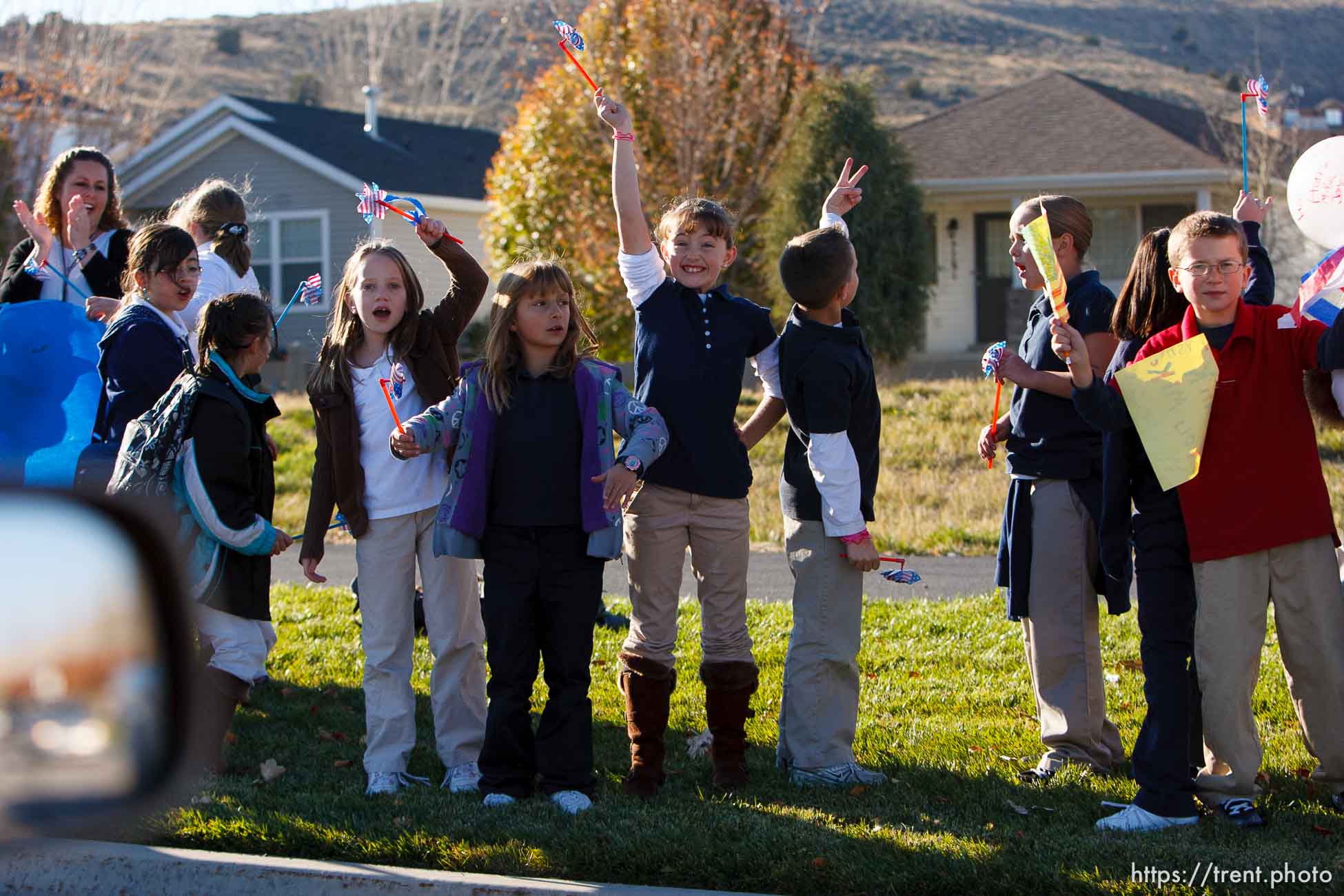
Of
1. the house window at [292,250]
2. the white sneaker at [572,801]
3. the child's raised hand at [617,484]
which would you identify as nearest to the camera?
the child's raised hand at [617,484]

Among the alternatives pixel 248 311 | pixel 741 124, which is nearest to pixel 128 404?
pixel 248 311

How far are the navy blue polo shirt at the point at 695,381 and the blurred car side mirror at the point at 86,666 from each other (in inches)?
98.8

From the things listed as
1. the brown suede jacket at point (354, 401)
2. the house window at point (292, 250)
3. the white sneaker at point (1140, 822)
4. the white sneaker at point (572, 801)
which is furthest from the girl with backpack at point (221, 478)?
the house window at point (292, 250)

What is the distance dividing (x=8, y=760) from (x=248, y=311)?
3142mm

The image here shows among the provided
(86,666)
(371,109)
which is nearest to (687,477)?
(86,666)

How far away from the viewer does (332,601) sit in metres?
8.48

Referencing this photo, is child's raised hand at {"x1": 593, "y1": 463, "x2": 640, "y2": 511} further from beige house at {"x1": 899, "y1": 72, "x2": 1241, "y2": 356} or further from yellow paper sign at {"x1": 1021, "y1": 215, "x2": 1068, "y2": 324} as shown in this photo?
beige house at {"x1": 899, "y1": 72, "x2": 1241, "y2": 356}

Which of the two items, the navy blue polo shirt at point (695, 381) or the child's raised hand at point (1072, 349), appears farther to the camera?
the navy blue polo shirt at point (695, 381)

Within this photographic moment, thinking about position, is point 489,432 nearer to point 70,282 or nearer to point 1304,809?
point 70,282

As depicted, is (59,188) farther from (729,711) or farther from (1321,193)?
(1321,193)

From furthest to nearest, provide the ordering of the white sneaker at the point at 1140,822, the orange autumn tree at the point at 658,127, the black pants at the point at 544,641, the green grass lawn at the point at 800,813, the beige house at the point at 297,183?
the beige house at the point at 297,183
the orange autumn tree at the point at 658,127
the black pants at the point at 544,641
the white sneaker at the point at 1140,822
the green grass lawn at the point at 800,813

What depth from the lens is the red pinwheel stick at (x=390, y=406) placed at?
4.75 metres

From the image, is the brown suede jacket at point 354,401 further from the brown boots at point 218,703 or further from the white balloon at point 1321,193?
the white balloon at point 1321,193

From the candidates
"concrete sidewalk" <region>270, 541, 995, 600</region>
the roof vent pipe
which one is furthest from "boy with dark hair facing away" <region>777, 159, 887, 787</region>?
the roof vent pipe
